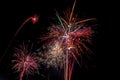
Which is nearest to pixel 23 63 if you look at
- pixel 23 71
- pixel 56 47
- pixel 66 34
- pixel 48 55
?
pixel 23 71

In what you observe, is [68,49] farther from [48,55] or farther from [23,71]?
[23,71]

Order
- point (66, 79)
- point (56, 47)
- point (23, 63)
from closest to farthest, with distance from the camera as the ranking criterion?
point (66, 79), point (56, 47), point (23, 63)

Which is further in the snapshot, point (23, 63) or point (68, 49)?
point (23, 63)

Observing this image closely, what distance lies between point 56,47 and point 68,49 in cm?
80

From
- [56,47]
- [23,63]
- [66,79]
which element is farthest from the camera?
[23,63]

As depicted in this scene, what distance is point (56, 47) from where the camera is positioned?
13922 millimetres

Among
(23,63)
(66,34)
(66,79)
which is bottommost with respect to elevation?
(66,79)

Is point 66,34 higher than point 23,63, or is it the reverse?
point 66,34

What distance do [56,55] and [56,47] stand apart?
0.73 meters

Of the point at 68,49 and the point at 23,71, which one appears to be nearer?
the point at 68,49

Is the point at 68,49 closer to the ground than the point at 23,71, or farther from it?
farther from it

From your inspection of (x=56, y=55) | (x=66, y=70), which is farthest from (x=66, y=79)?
(x=56, y=55)

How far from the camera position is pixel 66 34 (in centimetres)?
1374

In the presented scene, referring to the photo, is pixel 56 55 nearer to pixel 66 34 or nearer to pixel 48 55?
pixel 48 55
